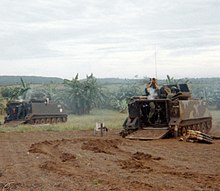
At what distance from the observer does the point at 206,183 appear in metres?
8.79

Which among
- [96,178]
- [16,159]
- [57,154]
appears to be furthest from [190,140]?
[96,178]

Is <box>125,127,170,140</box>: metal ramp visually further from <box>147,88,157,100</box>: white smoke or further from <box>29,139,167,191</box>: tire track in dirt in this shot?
<box>147,88,157,100</box>: white smoke

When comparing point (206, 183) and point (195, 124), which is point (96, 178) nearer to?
point (206, 183)

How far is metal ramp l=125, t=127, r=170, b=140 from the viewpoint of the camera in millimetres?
18609

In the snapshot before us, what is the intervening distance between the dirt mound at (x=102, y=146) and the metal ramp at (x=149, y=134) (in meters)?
1.58

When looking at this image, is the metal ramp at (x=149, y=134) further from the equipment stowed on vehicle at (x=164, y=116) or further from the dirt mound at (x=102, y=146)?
the dirt mound at (x=102, y=146)

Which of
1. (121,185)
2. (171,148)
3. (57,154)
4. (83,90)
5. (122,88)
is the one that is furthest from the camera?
(122,88)

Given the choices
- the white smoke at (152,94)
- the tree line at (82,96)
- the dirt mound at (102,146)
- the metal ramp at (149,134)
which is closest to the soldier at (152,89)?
the white smoke at (152,94)

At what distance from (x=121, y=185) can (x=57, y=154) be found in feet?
18.4

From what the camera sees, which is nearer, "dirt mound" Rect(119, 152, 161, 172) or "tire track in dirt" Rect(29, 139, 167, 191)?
"tire track in dirt" Rect(29, 139, 167, 191)

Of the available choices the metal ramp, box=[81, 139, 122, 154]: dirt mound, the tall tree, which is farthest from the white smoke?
the tall tree

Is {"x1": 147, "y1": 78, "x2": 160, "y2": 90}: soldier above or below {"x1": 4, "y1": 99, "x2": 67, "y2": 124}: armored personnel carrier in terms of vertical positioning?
above

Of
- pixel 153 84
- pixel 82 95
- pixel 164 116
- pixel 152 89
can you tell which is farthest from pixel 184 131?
pixel 82 95

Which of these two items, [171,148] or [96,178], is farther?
[171,148]
